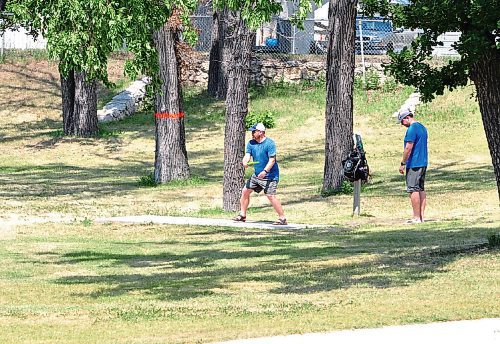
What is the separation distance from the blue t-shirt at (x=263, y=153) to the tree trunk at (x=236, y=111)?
268 cm

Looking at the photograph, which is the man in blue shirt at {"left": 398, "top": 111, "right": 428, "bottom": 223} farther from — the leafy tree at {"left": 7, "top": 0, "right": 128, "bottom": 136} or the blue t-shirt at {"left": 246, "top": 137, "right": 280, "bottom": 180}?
the leafy tree at {"left": 7, "top": 0, "right": 128, "bottom": 136}

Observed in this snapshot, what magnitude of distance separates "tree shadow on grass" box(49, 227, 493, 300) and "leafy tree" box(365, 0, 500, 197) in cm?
173

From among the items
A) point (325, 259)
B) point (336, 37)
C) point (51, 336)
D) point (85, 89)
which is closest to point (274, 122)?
point (85, 89)

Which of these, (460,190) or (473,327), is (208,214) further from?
(473,327)

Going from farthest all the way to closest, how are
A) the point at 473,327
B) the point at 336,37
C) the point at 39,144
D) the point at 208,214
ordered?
the point at 39,144 → the point at 336,37 → the point at 208,214 → the point at 473,327

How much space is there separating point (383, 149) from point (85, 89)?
396 inches

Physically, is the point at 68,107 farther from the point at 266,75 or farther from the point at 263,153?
the point at 263,153

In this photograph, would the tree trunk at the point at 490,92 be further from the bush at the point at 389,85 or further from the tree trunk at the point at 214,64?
the tree trunk at the point at 214,64

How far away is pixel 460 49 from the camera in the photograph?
Result: 12531 millimetres

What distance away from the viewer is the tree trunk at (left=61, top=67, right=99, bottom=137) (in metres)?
36.4

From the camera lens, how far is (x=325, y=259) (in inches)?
576

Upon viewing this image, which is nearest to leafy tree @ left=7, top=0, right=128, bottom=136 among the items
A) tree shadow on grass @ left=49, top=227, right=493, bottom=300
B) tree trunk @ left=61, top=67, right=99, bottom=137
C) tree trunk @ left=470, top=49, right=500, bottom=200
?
tree shadow on grass @ left=49, top=227, right=493, bottom=300

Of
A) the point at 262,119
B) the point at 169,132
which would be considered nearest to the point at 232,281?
the point at 169,132

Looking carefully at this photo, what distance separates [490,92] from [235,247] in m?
4.69
